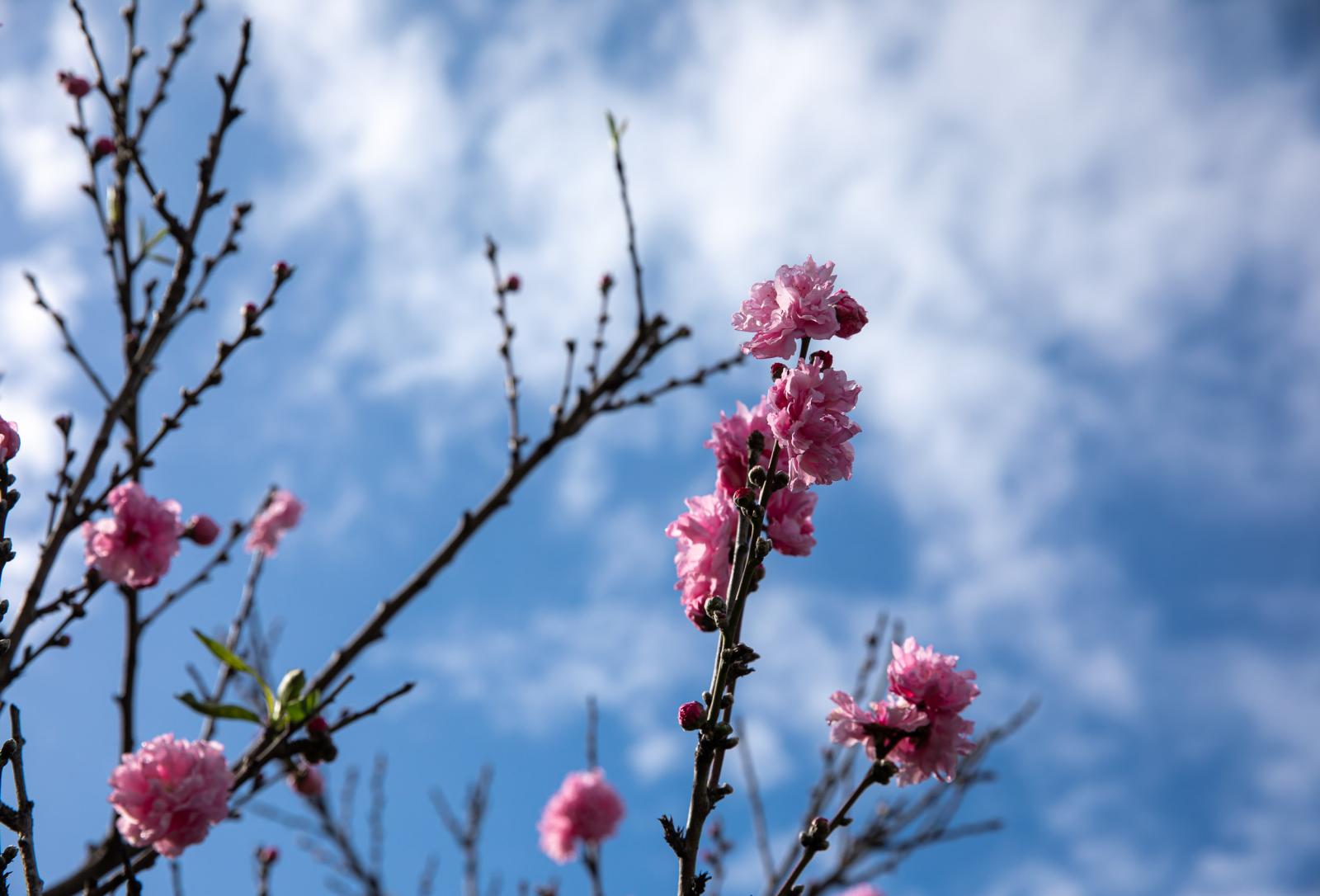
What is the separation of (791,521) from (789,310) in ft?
1.33

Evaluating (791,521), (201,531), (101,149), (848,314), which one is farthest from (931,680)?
(101,149)

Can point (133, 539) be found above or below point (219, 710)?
Answer: above

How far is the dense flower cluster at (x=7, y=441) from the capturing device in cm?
178

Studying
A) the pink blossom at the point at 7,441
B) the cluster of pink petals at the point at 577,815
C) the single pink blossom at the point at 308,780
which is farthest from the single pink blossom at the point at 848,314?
the cluster of pink petals at the point at 577,815

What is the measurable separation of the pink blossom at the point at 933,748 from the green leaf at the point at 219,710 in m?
1.72

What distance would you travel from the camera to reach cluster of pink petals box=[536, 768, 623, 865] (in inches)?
204

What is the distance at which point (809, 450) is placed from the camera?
5.08 ft

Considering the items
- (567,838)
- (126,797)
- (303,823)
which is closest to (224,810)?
(126,797)

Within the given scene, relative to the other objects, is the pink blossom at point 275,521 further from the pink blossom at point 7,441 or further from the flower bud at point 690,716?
the flower bud at point 690,716

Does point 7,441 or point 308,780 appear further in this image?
point 308,780

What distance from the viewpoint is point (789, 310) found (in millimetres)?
1595

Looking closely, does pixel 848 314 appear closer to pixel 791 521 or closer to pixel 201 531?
pixel 791 521

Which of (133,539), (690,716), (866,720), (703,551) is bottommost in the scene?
(690,716)

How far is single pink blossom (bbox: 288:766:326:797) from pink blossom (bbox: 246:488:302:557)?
1.12m
